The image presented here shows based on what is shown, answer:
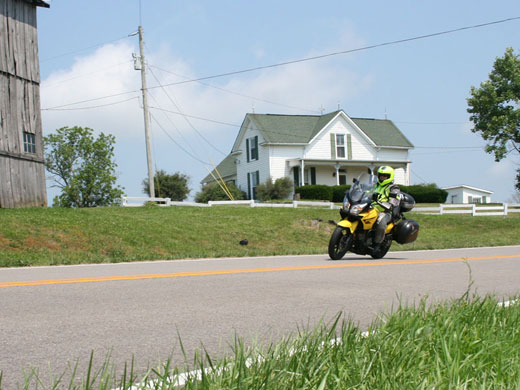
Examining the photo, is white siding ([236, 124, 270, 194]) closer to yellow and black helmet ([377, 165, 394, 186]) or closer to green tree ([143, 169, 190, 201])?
green tree ([143, 169, 190, 201])

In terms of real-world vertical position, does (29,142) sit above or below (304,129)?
below

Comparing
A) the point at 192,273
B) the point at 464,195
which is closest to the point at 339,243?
the point at 192,273

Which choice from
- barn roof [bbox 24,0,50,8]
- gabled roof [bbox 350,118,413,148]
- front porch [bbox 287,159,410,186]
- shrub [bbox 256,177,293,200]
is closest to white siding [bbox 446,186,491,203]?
front porch [bbox 287,159,410,186]

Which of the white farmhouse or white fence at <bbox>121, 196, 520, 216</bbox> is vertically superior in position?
the white farmhouse

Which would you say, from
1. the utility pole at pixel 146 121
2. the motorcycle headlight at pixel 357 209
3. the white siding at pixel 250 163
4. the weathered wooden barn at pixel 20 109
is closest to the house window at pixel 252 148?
the white siding at pixel 250 163

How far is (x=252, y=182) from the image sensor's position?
49406 millimetres

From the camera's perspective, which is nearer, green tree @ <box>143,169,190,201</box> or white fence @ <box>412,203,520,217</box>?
white fence @ <box>412,203,520,217</box>

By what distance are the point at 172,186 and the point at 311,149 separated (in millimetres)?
10694

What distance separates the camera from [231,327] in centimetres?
496

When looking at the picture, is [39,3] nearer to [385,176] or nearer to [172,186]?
[385,176]

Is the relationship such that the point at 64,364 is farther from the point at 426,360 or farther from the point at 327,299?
the point at 327,299

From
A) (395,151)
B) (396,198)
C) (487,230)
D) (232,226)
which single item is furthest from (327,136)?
(396,198)

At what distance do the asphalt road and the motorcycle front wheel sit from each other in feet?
5.18

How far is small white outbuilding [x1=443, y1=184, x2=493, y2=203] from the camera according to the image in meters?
66.1
